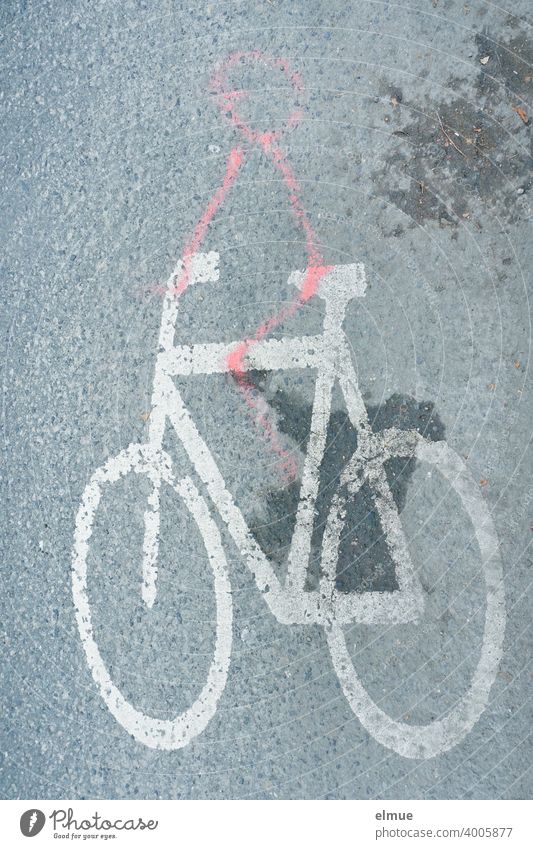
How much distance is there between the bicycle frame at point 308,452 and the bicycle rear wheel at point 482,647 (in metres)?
0.20

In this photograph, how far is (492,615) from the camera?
2.94 m

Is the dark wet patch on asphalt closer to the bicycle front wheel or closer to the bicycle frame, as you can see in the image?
the bicycle frame

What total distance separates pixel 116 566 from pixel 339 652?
1.09m

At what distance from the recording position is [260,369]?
10.0ft

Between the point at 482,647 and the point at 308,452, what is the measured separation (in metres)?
1.13

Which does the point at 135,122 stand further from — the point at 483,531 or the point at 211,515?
the point at 483,531

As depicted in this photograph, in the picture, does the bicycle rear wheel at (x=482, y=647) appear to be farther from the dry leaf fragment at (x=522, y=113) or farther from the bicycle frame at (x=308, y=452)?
the dry leaf fragment at (x=522, y=113)

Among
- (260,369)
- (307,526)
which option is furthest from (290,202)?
(307,526)

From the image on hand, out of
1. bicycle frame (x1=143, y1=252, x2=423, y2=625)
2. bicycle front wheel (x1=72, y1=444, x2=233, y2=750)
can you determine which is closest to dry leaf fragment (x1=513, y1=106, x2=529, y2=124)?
bicycle frame (x1=143, y1=252, x2=423, y2=625)

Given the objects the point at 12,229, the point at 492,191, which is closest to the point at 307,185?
the point at 492,191

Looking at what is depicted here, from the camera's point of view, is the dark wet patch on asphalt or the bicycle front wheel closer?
the dark wet patch on asphalt

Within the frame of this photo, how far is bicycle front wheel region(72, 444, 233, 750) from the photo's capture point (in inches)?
121

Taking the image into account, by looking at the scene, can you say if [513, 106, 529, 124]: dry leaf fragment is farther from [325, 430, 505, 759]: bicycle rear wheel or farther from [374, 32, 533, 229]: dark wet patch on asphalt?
[325, 430, 505, 759]: bicycle rear wheel

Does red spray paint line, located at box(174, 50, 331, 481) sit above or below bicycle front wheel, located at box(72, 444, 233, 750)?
above
